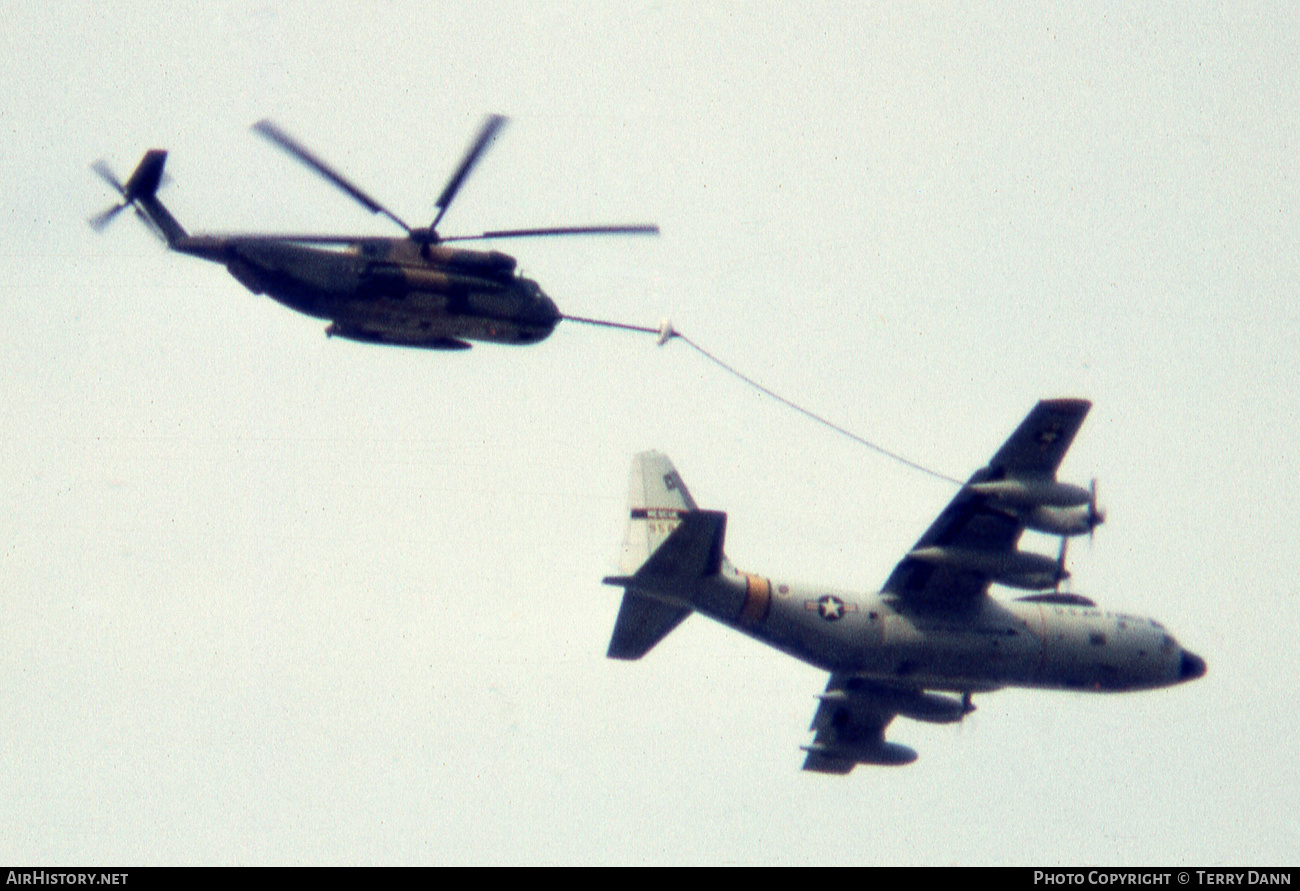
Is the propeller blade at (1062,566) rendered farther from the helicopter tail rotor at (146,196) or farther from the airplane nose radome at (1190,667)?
the helicopter tail rotor at (146,196)

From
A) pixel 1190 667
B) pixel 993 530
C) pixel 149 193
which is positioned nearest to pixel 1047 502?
pixel 993 530

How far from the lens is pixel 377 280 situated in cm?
3859

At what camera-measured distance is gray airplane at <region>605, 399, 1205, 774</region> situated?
41.9 m

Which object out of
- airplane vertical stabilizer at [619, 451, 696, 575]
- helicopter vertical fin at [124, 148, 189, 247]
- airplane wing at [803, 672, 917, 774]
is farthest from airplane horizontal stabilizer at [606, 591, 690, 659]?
helicopter vertical fin at [124, 148, 189, 247]

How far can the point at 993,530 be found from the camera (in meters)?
43.7

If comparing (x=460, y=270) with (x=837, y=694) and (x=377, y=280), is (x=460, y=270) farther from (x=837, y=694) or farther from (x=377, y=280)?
(x=837, y=694)

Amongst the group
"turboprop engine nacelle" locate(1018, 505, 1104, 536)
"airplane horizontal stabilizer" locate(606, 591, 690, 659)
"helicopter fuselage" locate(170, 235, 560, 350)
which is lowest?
"airplane horizontal stabilizer" locate(606, 591, 690, 659)

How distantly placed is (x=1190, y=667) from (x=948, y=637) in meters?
8.35

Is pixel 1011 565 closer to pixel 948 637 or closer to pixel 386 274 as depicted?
pixel 948 637

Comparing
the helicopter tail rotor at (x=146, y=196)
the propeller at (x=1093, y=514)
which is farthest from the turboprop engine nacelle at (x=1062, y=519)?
the helicopter tail rotor at (x=146, y=196)

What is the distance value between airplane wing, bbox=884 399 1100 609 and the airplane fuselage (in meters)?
0.67

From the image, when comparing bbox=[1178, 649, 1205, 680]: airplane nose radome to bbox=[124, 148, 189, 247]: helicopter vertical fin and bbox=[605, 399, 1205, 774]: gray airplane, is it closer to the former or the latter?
bbox=[605, 399, 1205, 774]: gray airplane

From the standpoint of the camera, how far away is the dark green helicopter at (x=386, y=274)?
3781cm
